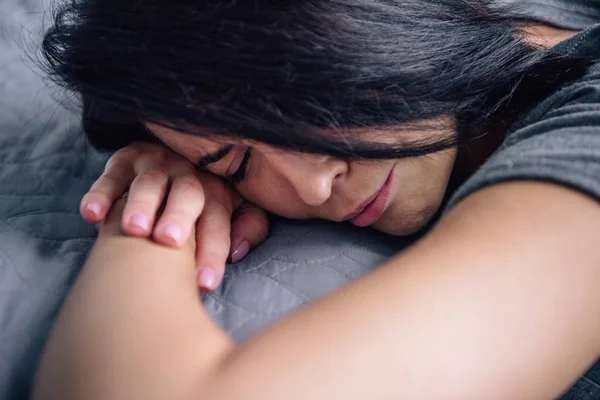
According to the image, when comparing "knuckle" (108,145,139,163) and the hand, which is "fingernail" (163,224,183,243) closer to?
the hand

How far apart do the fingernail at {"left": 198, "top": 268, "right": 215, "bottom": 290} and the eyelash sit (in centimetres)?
13

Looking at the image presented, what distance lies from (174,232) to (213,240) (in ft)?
0.19

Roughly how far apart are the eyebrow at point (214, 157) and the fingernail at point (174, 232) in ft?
0.28

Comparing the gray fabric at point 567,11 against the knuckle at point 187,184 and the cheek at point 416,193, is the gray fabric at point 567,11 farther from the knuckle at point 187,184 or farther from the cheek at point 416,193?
the knuckle at point 187,184

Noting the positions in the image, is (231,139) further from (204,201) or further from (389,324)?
(389,324)

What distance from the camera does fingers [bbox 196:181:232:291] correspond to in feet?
1.90

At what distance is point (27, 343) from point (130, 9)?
0.33 meters

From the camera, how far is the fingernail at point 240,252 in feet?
2.11

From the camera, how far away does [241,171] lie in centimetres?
65

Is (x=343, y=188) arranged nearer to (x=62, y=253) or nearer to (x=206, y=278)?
(x=206, y=278)

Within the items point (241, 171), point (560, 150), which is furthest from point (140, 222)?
point (560, 150)

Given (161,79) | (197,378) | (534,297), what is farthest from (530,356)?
(161,79)

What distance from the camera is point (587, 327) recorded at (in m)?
0.43

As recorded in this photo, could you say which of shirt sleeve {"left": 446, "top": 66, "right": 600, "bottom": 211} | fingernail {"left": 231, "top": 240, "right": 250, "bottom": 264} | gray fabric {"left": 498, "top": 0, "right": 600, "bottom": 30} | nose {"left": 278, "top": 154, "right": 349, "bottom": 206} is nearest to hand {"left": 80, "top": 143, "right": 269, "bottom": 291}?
fingernail {"left": 231, "top": 240, "right": 250, "bottom": 264}
